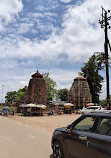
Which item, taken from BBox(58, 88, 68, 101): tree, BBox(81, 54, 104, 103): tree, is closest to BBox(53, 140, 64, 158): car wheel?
BBox(81, 54, 104, 103): tree

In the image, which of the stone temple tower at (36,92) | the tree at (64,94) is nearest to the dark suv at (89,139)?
the stone temple tower at (36,92)

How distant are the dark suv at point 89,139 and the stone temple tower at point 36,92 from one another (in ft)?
112

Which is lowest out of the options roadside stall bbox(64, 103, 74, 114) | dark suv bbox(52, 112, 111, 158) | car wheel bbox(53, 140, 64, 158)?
roadside stall bbox(64, 103, 74, 114)

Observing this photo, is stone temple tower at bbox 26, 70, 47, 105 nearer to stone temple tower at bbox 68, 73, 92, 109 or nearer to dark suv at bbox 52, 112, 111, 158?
stone temple tower at bbox 68, 73, 92, 109

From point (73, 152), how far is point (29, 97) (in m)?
35.3

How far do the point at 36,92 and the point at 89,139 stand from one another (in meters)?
35.5

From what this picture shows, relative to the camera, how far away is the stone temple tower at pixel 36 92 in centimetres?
3822

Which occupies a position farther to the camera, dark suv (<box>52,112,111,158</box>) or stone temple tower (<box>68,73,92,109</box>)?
stone temple tower (<box>68,73,92,109</box>)

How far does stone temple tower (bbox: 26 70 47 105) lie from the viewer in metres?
38.2

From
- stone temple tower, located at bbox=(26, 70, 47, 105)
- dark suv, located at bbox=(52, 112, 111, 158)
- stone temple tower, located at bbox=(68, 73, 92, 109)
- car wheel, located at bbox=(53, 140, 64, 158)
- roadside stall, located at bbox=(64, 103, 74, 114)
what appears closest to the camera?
dark suv, located at bbox=(52, 112, 111, 158)

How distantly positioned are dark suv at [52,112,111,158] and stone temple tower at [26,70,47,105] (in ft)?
112

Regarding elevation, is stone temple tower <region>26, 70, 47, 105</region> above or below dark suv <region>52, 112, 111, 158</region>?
above

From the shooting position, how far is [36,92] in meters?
38.5

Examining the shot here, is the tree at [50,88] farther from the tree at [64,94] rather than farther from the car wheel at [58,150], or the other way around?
the car wheel at [58,150]
